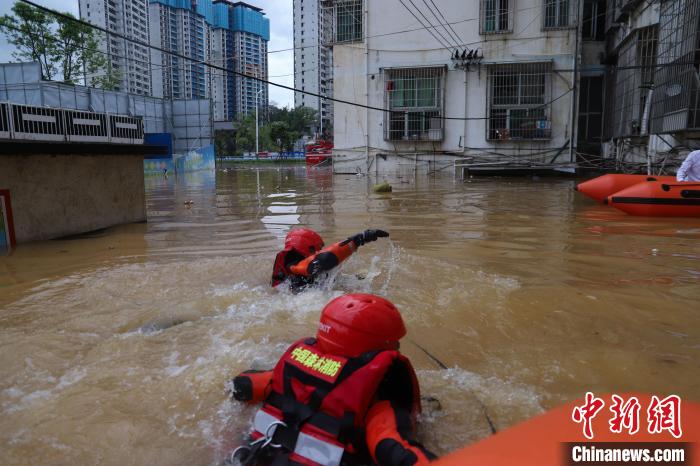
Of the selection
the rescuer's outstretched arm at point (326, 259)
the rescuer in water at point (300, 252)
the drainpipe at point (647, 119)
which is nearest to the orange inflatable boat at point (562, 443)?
the rescuer's outstretched arm at point (326, 259)

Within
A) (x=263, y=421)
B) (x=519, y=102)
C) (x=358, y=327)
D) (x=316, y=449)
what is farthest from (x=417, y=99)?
(x=316, y=449)

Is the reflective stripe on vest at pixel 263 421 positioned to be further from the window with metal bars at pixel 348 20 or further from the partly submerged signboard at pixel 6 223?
the window with metal bars at pixel 348 20

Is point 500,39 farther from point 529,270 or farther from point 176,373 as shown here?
point 176,373

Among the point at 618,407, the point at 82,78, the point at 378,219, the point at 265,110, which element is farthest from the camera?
the point at 265,110

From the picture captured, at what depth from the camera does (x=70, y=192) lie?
8.64 meters

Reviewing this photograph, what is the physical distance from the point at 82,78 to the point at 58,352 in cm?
3106

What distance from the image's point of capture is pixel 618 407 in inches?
65.3

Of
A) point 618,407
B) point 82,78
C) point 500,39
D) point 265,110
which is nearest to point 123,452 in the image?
point 618,407

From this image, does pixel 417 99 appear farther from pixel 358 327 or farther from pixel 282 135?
pixel 282 135

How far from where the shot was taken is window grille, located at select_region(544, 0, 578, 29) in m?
23.0

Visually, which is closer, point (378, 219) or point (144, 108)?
point (378, 219)

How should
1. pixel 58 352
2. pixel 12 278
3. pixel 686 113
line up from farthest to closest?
pixel 686 113 < pixel 12 278 < pixel 58 352
